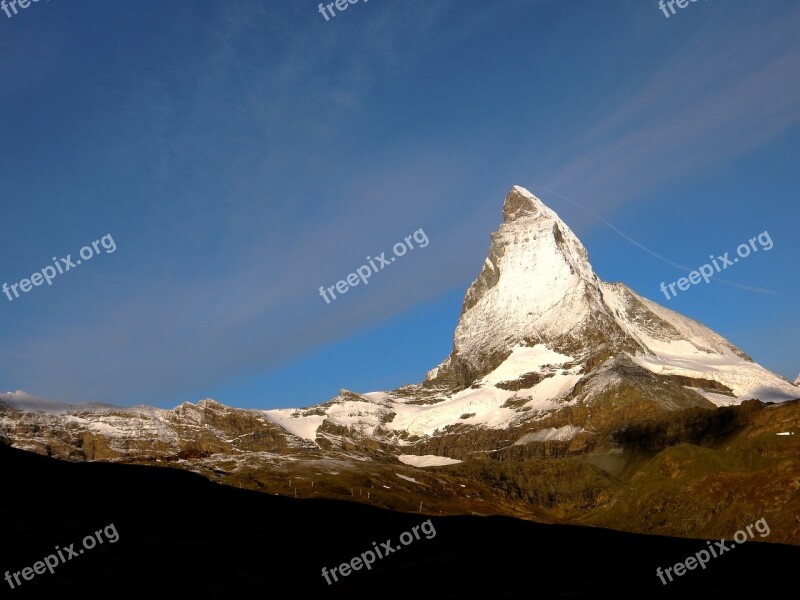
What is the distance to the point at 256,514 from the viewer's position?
14162 centimetres

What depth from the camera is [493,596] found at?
216 ft

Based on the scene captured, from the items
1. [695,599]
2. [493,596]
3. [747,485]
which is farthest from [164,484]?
[747,485]

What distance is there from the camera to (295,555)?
9056 centimetres

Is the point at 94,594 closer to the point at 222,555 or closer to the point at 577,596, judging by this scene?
the point at 222,555

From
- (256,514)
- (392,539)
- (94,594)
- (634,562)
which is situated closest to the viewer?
(94,594)

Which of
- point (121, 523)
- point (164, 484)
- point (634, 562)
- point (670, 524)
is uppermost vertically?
point (164, 484)

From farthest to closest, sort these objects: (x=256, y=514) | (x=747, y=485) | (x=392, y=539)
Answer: (x=747, y=485)
(x=256, y=514)
(x=392, y=539)

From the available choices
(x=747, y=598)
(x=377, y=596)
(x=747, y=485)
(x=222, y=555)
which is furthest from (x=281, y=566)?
(x=747, y=485)

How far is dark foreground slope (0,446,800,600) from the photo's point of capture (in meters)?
53.5

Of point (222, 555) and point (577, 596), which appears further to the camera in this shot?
point (222, 555)

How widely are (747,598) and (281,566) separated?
47.0 m

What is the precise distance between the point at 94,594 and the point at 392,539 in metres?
→ 66.1

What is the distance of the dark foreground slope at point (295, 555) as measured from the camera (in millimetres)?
53500

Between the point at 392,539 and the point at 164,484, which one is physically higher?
the point at 164,484
